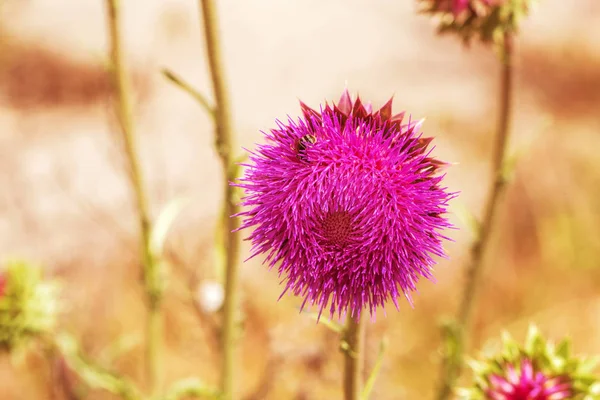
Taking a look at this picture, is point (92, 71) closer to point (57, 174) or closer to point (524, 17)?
point (57, 174)

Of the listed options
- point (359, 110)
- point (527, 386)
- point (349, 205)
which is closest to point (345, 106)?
point (359, 110)

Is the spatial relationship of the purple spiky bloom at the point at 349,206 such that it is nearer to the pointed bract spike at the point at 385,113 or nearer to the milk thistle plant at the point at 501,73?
the pointed bract spike at the point at 385,113

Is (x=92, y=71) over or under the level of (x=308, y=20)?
under

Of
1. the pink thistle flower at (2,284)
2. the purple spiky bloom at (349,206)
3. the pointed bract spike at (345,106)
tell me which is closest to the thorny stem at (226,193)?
the purple spiky bloom at (349,206)

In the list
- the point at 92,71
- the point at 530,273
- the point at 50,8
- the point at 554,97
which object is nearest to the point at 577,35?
the point at 554,97

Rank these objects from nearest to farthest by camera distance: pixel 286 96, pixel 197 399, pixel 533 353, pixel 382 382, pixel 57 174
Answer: pixel 533 353, pixel 382 382, pixel 197 399, pixel 57 174, pixel 286 96

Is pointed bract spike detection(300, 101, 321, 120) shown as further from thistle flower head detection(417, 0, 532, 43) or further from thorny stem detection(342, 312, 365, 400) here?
thistle flower head detection(417, 0, 532, 43)

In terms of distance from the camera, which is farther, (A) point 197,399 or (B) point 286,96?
(B) point 286,96

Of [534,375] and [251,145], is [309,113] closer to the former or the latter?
[534,375]
